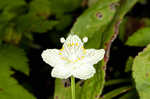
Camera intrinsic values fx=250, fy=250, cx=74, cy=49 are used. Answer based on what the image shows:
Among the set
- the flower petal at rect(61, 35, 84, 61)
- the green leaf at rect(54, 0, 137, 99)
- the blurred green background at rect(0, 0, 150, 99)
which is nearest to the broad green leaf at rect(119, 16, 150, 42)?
the blurred green background at rect(0, 0, 150, 99)

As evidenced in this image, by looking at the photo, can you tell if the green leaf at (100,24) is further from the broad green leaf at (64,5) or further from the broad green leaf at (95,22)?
the broad green leaf at (64,5)

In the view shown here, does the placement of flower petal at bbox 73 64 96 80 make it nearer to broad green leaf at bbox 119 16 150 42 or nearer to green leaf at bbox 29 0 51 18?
broad green leaf at bbox 119 16 150 42

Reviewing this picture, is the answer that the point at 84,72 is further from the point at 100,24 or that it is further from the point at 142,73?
the point at 100,24

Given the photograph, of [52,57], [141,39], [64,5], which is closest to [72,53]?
[52,57]

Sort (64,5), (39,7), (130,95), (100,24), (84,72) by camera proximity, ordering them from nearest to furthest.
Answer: (84,72) < (130,95) < (100,24) < (39,7) < (64,5)

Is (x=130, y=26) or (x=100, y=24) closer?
(x=100, y=24)
